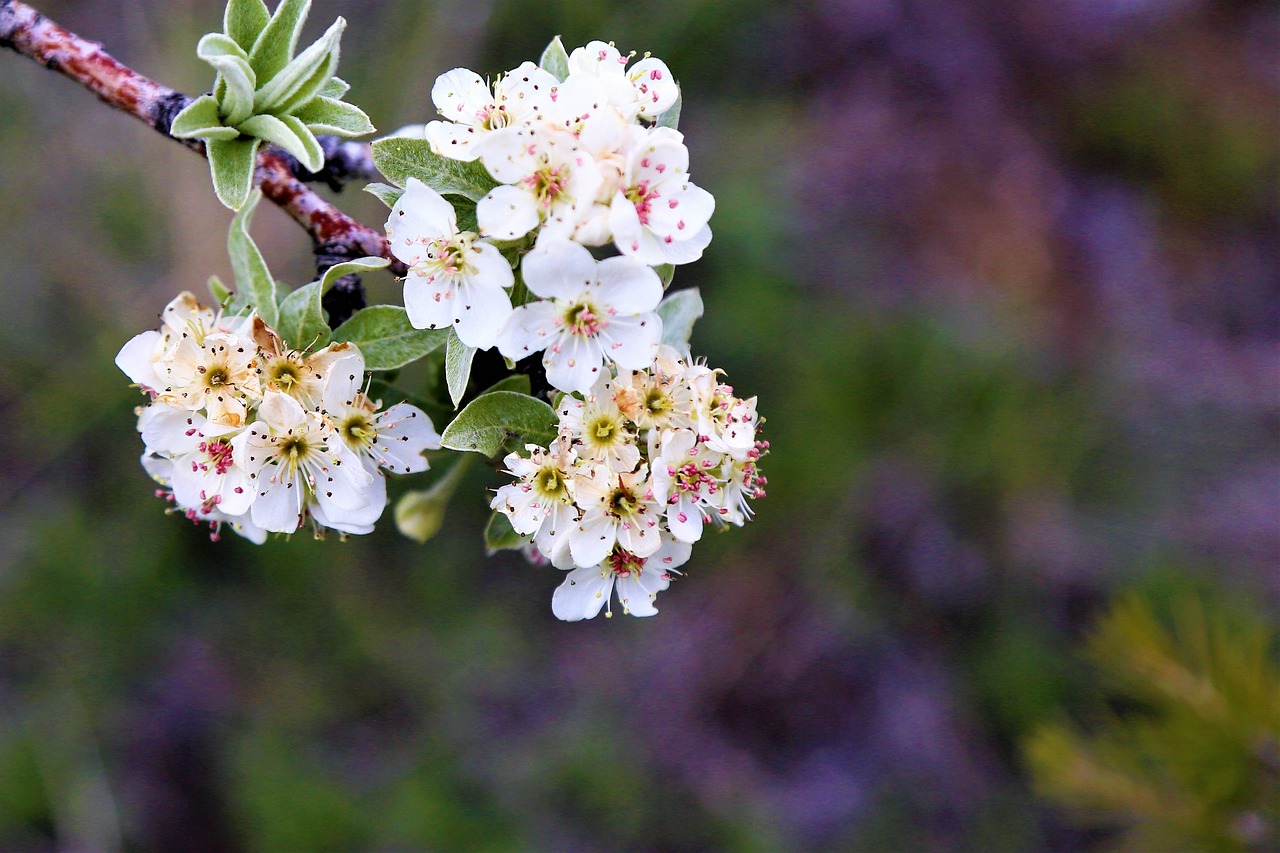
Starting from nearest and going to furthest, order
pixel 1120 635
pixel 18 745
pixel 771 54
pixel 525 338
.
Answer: pixel 525 338 < pixel 1120 635 < pixel 18 745 < pixel 771 54

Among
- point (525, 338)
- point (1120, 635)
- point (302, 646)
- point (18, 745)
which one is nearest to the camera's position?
point (525, 338)

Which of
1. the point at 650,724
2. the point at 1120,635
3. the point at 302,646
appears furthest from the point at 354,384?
the point at 650,724

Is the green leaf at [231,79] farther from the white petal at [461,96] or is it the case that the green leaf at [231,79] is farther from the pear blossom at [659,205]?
the pear blossom at [659,205]

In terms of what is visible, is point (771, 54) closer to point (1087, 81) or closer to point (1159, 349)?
point (1087, 81)

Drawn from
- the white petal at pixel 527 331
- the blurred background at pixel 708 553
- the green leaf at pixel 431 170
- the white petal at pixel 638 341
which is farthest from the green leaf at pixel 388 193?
the blurred background at pixel 708 553

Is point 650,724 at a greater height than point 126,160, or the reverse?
point 126,160

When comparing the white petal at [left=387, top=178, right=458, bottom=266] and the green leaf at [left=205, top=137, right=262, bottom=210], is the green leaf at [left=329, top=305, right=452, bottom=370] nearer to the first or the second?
the white petal at [left=387, top=178, right=458, bottom=266]

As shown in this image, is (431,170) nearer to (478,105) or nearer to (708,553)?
(478,105)
